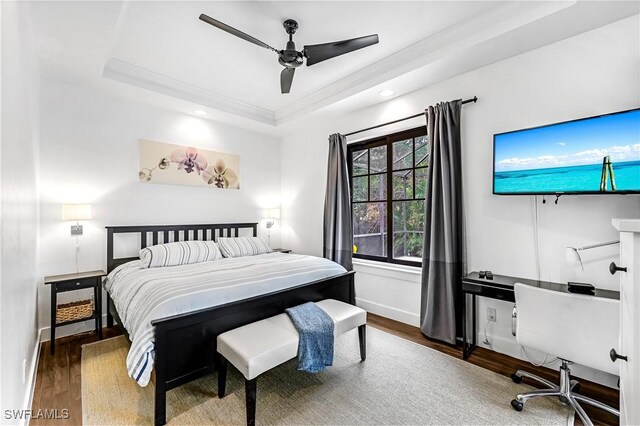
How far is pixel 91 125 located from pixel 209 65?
1.56 m

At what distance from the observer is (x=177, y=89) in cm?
351

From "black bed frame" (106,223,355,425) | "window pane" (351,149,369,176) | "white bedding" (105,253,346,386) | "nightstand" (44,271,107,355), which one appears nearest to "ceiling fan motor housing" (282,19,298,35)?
"window pane" (351,149,369,176)

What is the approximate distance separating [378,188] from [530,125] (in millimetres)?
1830

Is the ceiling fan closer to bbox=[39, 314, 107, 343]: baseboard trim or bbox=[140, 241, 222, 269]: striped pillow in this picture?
bbox=[140, 241, 222, 269]: striped pillow

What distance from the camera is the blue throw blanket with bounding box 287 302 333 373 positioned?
2018 millimetres

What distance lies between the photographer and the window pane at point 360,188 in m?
4.12

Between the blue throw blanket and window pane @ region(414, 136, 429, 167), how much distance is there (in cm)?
220

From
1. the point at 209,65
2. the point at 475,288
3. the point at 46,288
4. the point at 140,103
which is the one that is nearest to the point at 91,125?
the point at 140,103

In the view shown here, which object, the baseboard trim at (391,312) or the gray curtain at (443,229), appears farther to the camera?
the baseboard trim at (391,312)

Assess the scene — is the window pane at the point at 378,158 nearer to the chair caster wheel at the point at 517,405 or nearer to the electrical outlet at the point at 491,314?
the electrical outlet at the point at 491,314

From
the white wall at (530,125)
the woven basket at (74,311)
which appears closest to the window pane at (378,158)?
the white wall at (530,125)

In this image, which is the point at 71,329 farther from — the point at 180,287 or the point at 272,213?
the point at 272,213

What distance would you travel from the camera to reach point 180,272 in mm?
2756

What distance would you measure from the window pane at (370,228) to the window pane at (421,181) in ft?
1.69
